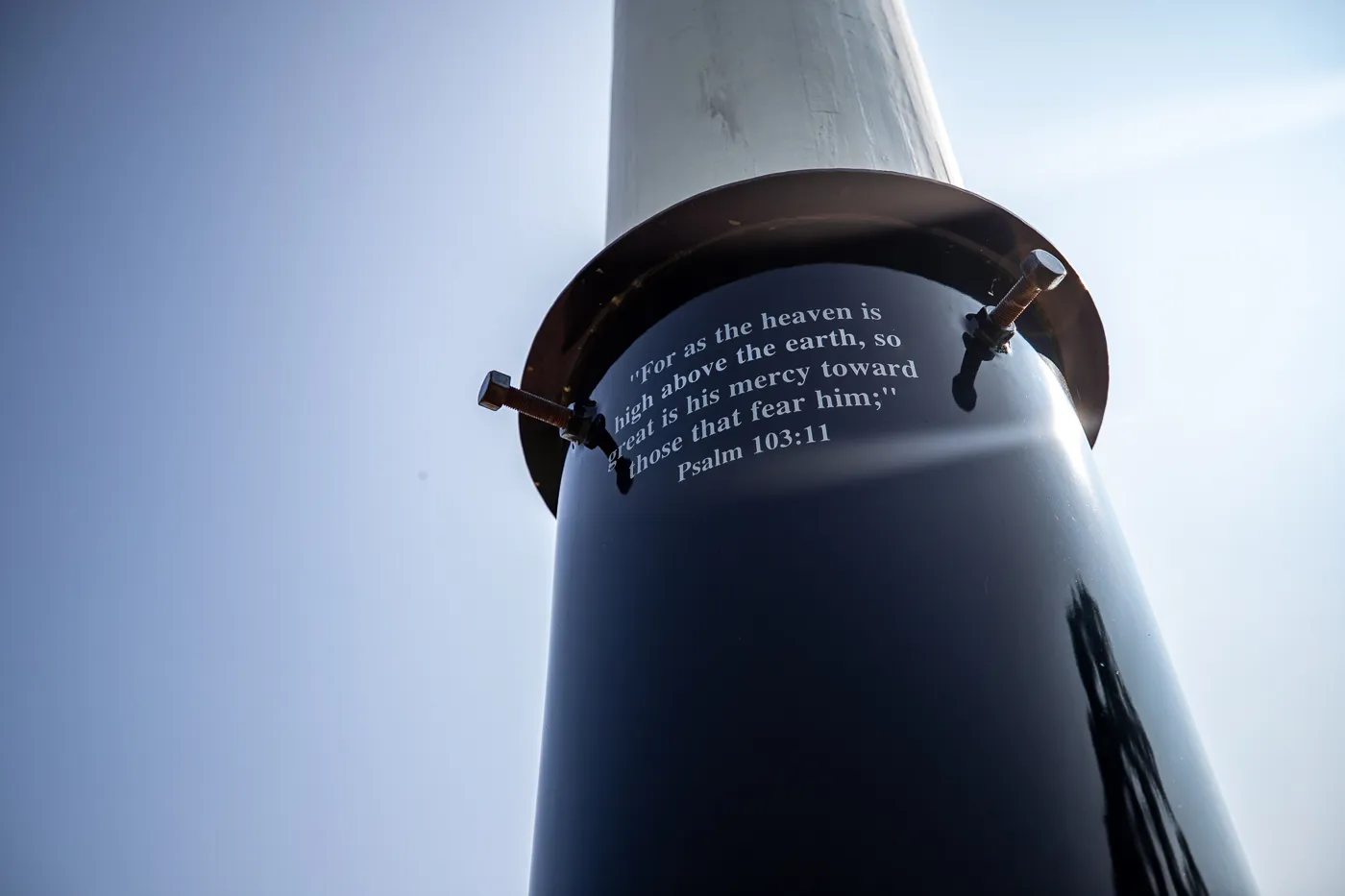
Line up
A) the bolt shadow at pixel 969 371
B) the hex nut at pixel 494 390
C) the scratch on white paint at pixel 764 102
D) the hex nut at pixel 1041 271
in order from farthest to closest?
the scratch on white paint at pixel 764 102
the hex nut at pixel 494 390
the hex nut at pixel 1041 271
the bolt shadow at pixel 969 371

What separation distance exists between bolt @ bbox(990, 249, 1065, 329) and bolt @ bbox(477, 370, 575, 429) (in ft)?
3.45

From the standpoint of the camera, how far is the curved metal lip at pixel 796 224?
7.77ft

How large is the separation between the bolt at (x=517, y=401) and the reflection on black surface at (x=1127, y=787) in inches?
49.7

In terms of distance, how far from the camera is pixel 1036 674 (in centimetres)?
153

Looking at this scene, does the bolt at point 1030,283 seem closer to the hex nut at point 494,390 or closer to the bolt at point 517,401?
the bolt at point 517,401

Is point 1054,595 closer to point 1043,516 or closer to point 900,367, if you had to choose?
point 1043,516

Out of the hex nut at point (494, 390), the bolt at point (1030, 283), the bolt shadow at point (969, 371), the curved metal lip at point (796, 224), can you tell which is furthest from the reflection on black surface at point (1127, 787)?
the hex nut at point (494, 390)

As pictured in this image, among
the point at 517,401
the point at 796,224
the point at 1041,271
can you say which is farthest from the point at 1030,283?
the point at 517,401

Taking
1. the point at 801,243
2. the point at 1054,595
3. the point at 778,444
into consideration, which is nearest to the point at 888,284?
the point at 801,243

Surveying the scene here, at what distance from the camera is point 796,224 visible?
2369 millimetres

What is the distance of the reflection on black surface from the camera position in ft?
4.48

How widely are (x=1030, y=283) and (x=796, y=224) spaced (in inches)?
23.1

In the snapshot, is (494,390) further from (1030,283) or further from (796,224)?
(1030,283)

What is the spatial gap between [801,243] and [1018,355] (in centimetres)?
58
